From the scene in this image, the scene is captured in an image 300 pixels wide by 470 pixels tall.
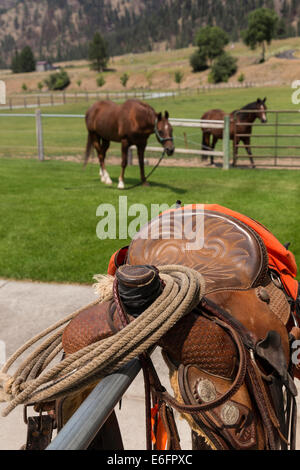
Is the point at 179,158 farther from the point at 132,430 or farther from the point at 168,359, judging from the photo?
the point at 168,359

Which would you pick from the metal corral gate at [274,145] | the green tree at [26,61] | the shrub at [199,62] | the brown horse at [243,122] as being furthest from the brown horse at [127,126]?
the green tree at [26,61]

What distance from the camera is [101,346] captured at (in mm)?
1243

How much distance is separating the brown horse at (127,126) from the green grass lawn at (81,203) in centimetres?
97

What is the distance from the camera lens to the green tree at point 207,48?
9719 cm

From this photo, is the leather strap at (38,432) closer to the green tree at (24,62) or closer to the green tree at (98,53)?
the green tree at (98,53)

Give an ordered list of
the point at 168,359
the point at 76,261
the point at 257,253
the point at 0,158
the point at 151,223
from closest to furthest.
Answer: the point at 168,359 < the point at 257,253 < the point at 151,223 < the point at 76,261 < the point at 0,158

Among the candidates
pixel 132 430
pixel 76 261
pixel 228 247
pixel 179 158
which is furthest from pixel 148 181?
pixel 228 247

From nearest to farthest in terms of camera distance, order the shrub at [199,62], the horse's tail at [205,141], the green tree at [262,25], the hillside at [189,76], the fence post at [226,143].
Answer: the fence post at [226,143]
the horse's tail at [205,141]
the hillside at [189,76]
the shrub at [199,62]
the green tree at [262,25]

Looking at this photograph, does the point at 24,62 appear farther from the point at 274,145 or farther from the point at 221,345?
the point at 221,345

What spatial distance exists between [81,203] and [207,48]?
100004 millimetres

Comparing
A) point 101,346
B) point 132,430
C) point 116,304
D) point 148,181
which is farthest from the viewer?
point 148,181

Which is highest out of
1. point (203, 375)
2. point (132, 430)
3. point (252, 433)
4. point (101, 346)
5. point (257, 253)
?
point (257, 253)

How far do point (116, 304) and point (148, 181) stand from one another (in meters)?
10.1

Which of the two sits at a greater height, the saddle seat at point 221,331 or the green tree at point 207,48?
the green tree at point 207,48
